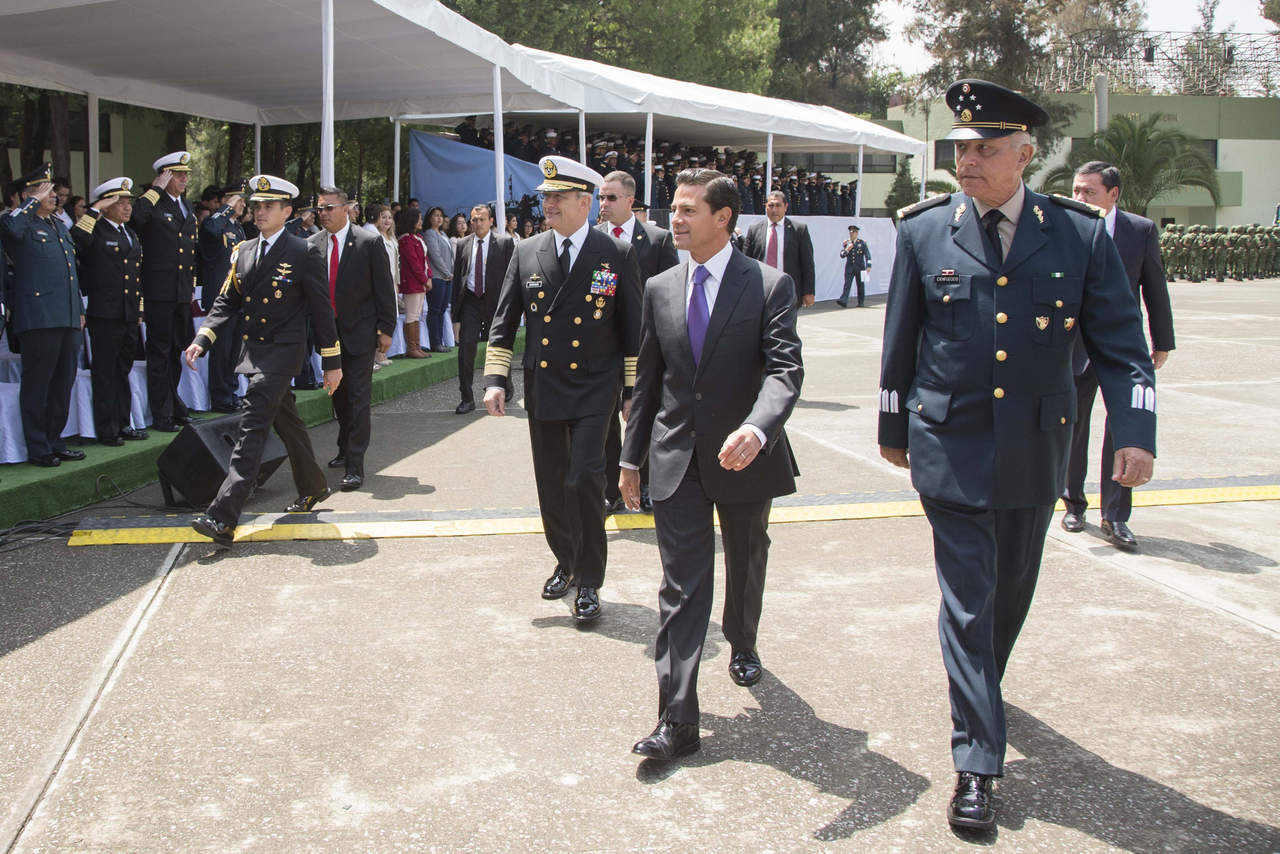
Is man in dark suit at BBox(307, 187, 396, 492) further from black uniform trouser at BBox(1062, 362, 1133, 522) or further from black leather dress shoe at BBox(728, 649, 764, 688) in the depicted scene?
black uniform trouser at BBox(1062, 362, 1133, 522)

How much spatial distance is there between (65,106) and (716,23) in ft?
78.7

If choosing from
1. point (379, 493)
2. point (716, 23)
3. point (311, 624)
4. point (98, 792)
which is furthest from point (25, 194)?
point (716, 23)

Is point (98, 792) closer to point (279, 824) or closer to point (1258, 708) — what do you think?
point (279, 824)

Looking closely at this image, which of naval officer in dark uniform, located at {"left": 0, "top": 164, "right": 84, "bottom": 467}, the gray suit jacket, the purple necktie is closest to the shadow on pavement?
the gray suit jacket

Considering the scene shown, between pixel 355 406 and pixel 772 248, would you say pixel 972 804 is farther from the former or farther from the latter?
pixel 772 248

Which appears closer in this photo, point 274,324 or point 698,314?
point 698,314

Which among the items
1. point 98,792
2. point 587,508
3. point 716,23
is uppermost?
point 716,23

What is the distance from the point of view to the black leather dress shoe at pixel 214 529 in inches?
237

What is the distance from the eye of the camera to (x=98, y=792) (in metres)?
3.46

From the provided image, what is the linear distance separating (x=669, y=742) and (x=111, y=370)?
20.3 feet

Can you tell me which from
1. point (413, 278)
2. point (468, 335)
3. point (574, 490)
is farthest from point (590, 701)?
point (413, 278)

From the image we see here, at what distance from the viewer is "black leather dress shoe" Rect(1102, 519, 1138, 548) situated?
6000mm

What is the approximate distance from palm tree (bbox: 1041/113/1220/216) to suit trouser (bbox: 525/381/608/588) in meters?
38.5

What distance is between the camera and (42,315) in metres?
7.47
